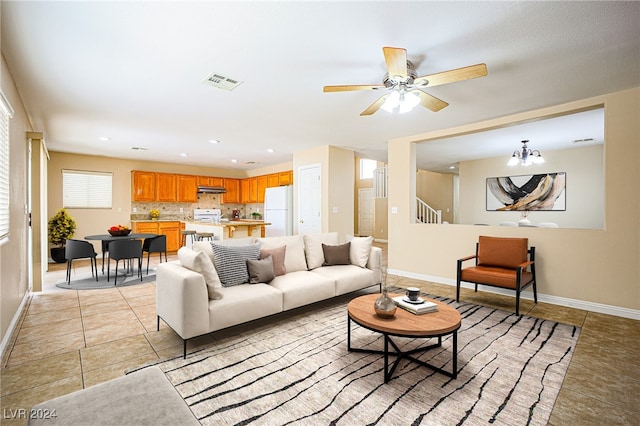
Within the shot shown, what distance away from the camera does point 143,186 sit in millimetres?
7637

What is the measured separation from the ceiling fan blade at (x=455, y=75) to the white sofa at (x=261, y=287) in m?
2.16

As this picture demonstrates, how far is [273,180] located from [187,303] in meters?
6.26

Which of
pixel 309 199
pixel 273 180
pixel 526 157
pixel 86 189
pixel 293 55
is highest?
pixel 293 55

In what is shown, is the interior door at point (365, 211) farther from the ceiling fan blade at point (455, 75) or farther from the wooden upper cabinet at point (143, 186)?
the ceiling fan blade at point (455, 75)

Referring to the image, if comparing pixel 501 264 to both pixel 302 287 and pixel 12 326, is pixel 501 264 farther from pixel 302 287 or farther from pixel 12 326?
pixel 12 326

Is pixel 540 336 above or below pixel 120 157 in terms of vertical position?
below

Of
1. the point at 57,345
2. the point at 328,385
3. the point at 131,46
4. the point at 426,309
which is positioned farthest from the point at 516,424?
the point at 131,46

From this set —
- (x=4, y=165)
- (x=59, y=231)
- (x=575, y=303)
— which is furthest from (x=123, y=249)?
(x=575, y=303)

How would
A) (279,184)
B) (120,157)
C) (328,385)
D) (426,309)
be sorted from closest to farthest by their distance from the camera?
1. (328,385)
2. (426,309)
3. (120,157)
4. (279,184)

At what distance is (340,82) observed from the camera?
2.96 metres

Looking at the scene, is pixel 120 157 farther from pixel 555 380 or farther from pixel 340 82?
pixel 555 380

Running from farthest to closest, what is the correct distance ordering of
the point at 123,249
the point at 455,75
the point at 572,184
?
the point at 572,184, the point at 123,249, the point at 455,75

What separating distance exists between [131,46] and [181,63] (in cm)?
38

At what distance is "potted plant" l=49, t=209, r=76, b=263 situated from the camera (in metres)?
6.14
